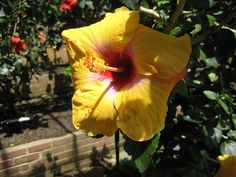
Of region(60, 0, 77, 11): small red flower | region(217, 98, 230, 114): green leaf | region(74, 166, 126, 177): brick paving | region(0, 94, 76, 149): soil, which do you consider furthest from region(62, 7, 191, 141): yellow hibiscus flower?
region(60, 0, 77, 11): small red flower

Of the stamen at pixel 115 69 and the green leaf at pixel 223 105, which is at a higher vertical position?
the stamen at pixel 115 69

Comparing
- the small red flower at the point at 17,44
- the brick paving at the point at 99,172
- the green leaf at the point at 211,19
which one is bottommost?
the brick paving at the point at 99,172

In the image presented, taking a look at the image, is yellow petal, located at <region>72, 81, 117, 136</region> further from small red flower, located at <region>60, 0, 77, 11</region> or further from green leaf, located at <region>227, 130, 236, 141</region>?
small red flower, located at <region>60, 0, 77, 11</region>

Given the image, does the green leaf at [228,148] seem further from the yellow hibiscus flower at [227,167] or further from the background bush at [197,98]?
the yellow hibiscus flower at [227,167]

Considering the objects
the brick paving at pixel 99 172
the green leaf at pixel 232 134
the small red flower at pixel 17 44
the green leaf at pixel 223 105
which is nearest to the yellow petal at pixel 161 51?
the green leaf at pixel 223 105

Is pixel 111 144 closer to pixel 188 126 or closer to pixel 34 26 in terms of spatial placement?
pixel 34 26

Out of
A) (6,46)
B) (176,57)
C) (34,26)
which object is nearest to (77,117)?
(176,57)

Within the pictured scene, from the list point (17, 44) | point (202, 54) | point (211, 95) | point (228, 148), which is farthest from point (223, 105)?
point (17, 44)
